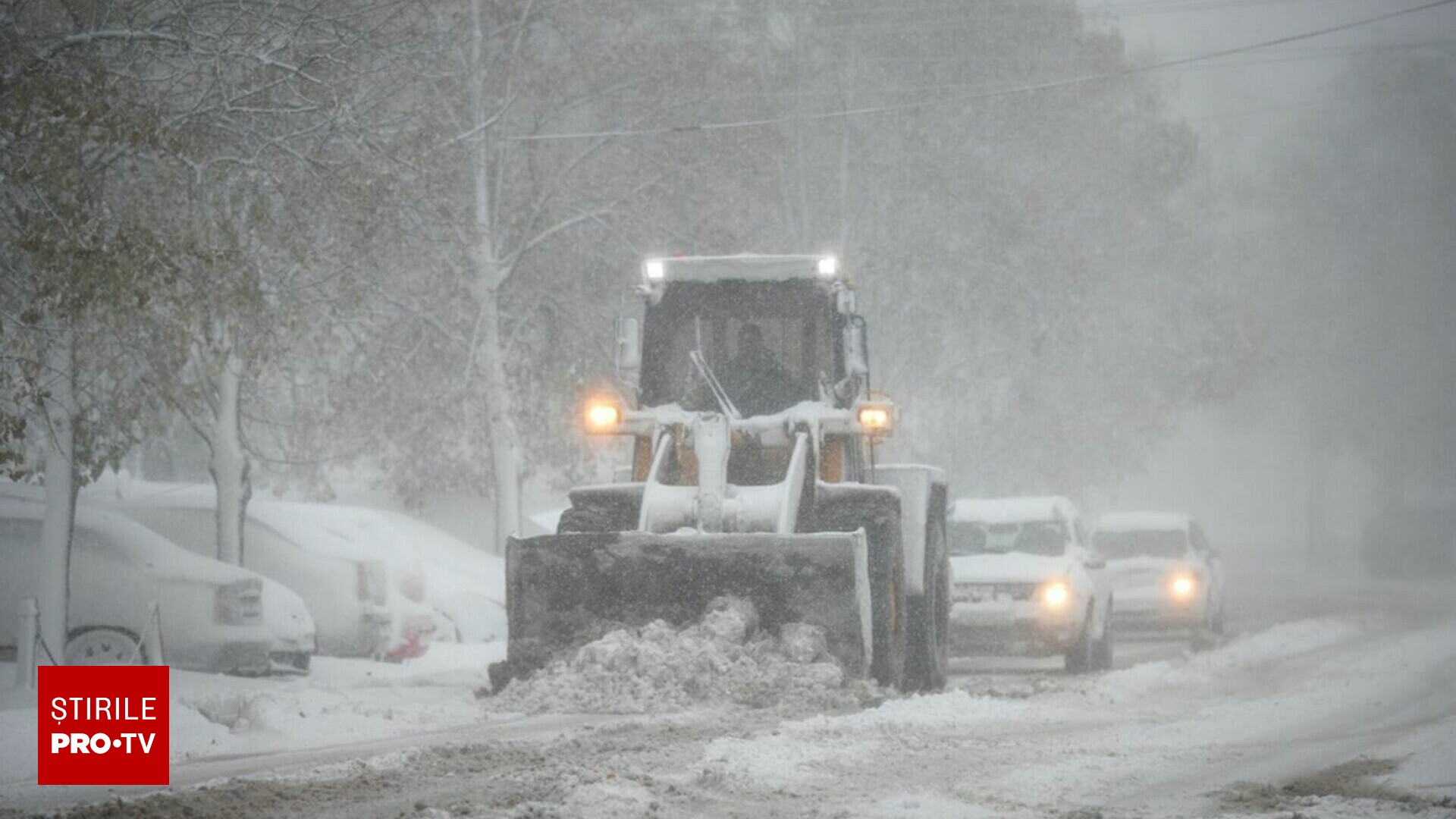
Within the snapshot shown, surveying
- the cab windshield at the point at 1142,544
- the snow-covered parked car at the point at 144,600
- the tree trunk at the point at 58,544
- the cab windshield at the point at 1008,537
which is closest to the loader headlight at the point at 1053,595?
the cab windshield at the point at 1008,537

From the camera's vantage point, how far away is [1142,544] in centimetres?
2436

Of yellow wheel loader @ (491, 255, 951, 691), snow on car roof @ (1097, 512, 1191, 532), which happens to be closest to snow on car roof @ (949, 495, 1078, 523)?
snow on car roof @ (1097, 512, 1191, 532)

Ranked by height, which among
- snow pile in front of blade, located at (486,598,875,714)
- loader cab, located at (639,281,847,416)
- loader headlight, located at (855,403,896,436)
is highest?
loader cab, located at (639,281,847,416)

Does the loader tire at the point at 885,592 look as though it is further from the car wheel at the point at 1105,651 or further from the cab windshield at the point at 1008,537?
the car wheel at the point at 1105,651

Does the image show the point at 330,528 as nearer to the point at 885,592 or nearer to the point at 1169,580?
the point at 885,592

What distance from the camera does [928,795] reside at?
8812 millimetres

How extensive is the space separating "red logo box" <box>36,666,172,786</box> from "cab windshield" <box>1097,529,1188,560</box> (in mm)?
15467

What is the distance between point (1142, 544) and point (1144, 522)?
36cm

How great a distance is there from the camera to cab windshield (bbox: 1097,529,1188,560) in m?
23.9

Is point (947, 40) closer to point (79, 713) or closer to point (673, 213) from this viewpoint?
point (673, 213)

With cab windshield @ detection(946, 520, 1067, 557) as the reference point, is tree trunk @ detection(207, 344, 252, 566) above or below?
above

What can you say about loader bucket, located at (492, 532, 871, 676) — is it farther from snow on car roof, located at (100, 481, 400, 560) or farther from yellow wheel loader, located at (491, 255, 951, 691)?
snow on car roof, located at (100, 481, 400, 560)

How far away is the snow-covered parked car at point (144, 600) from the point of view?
51.1ft

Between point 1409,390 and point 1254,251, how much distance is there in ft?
20.1
